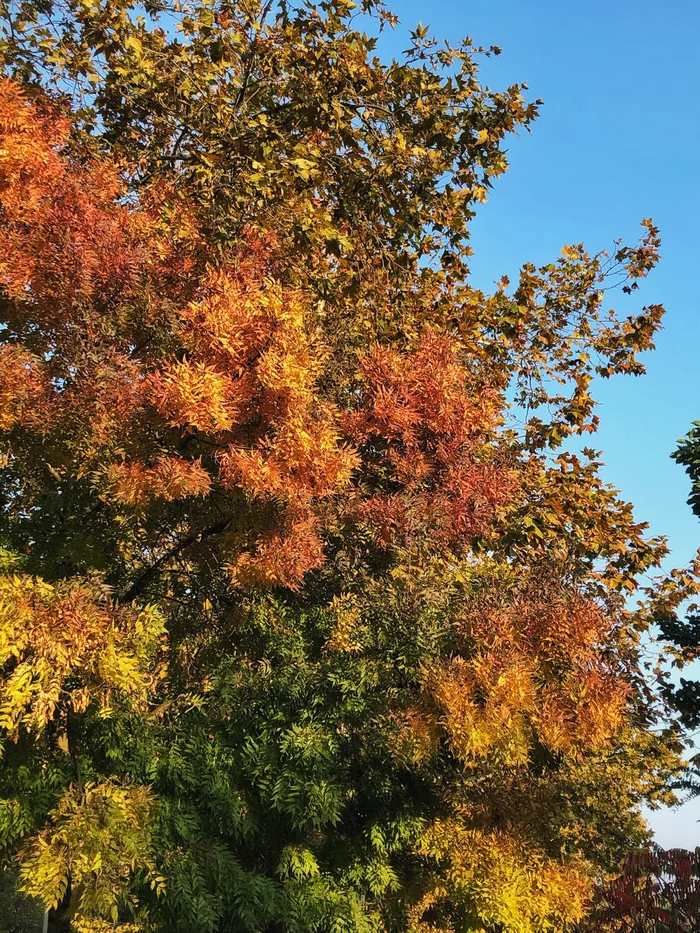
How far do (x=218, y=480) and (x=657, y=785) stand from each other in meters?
9.99

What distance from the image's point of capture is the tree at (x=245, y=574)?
24.8 ft

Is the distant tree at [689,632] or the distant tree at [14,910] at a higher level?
the distant tree at [689,632]

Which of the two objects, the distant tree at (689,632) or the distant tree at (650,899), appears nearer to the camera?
the distant tree at (650,899)

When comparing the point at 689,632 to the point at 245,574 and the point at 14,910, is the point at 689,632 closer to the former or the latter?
the point at 245,574

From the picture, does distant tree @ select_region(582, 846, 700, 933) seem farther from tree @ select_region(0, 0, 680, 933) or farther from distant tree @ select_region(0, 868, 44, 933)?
distant tree @ select_region(0, 868, 44, 933)

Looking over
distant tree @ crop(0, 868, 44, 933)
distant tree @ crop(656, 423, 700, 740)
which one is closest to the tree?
distant tree @ crop(656, 423, 700, 740)

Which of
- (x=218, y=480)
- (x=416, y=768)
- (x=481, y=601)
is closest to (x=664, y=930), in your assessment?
(x=416, y=768)

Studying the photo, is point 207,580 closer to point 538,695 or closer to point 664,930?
point 538,695

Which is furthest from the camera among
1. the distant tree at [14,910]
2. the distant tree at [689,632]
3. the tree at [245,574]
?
the distant tree at [14,910]

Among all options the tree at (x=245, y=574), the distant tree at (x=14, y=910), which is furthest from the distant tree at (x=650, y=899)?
the distant tree at (x=14, y=910)

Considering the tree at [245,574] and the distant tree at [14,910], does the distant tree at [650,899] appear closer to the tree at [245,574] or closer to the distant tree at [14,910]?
the tree at [245,574]

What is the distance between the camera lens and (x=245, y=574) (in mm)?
8094

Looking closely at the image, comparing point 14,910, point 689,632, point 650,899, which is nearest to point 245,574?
point 650,899

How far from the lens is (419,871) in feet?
29.4
